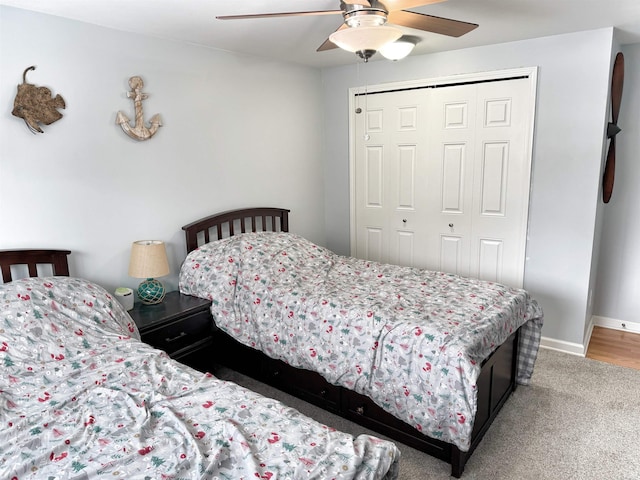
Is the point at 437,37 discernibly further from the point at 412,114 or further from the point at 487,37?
the point at 412,114

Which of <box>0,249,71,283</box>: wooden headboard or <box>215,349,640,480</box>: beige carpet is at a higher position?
<box>0,249,71,283</box>: wooden headboard

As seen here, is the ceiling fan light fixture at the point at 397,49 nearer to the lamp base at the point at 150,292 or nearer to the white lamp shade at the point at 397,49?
the white lamp shade at the point at 397,49

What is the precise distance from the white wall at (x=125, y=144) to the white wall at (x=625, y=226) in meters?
2.78

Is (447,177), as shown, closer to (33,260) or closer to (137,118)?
(137,118)

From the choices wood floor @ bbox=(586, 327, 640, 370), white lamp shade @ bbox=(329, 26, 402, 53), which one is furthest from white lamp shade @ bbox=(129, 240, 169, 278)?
wood floor @ bbox=(586, 327, 640, 370)

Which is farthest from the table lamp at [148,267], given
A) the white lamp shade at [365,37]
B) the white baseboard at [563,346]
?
the white baseboard at [563,346]

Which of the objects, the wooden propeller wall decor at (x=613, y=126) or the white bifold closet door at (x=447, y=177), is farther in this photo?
the white bifold closet door at (x=447, y=177)

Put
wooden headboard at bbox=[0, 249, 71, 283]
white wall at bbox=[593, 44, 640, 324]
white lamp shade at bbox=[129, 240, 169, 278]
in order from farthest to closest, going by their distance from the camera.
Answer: white wall at bbox=[593, 44, 640, 324]
white lamp shade at bbox=[129, 240, 169, 278]
wooden headboard at bbox=[0, 249, 71, 283]

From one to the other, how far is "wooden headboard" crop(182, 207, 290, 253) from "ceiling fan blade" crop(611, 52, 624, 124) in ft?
8.87

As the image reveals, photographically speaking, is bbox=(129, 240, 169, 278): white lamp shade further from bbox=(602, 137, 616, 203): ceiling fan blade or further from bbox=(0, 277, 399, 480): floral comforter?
bbox=(602, 137, 616, 203): ceiling fan blade

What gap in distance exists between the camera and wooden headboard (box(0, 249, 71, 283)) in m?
2.40

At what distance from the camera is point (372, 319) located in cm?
250

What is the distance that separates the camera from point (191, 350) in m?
2.98

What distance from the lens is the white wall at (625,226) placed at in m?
3.68
